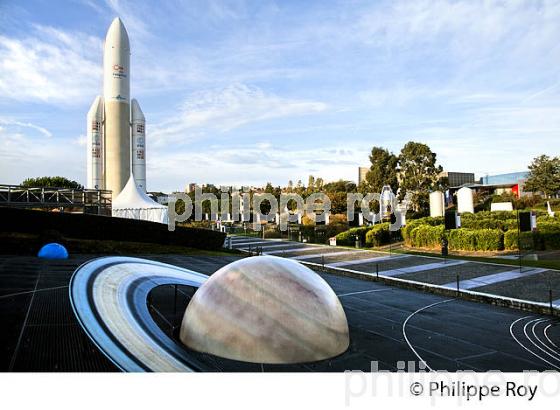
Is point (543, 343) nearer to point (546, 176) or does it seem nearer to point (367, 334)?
point (367, 334)

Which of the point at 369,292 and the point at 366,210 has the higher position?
the point at 366,210

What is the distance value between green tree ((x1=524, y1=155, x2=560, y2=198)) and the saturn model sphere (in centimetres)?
6537

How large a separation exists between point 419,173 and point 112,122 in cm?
3841

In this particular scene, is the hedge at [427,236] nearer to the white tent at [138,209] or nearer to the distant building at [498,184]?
the white tent at [138,209]

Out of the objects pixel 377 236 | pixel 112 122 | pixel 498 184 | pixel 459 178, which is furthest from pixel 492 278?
pixel 459 178

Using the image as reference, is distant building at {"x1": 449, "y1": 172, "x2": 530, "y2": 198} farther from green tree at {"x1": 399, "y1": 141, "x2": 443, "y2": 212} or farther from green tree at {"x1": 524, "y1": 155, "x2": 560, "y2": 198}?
green tree at {"x1": 399, "y1": 141, "x2": 443, "y2": 212}

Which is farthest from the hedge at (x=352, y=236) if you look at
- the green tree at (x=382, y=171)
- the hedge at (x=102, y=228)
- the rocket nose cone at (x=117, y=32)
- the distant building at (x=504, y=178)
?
the distant building at (x=504, y=178)

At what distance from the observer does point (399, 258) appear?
28.1 metres

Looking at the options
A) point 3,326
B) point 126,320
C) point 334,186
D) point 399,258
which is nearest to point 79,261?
point 3,326

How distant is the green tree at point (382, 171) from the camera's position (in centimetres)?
5597

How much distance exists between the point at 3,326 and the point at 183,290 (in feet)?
20.7

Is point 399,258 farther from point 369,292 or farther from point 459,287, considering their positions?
point 369,292

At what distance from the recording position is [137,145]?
51281 mm

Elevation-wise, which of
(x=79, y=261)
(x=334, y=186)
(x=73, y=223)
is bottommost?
(x=79, y=261)
